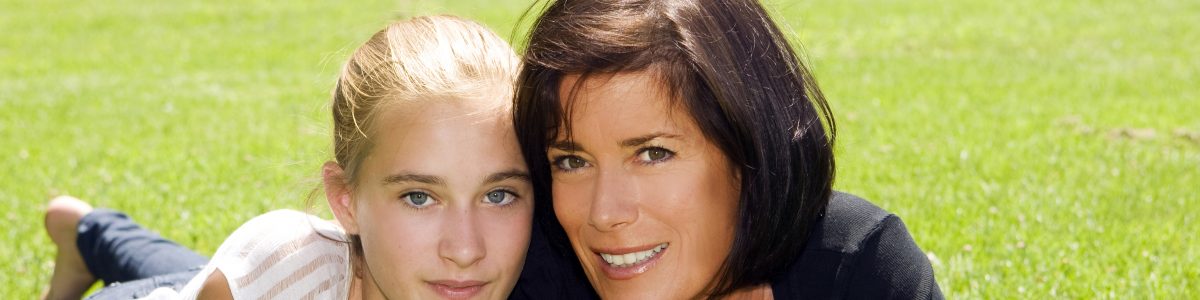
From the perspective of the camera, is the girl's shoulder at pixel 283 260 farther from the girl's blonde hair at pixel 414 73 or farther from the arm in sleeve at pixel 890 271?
the arm in sleeve at pixel 890 271

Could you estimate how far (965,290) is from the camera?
456 centimetres

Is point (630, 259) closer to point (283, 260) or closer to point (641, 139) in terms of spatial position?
point (641, 139)

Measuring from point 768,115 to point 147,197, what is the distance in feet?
14.8

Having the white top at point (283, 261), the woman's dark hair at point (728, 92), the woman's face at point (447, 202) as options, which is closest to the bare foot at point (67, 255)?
the white top at point (283, 261)

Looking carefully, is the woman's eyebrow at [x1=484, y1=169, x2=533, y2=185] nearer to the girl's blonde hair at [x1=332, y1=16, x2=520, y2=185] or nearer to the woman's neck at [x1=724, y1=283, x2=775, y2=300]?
the girl's blonde hair at [x1=332, y1=16, x2=520, y2=185]

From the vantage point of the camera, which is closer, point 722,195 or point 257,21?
point 722,195

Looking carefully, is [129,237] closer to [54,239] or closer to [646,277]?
[54,239]

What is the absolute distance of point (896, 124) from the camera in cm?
848

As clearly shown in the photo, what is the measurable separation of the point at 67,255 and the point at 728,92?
10.5ft

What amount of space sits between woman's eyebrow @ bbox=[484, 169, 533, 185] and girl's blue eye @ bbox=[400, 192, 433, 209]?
0.16 metres

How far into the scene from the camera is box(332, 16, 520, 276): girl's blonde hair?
326 cm

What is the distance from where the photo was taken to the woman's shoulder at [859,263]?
10.2 feet

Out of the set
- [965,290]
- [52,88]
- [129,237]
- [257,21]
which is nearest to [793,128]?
[965,290]

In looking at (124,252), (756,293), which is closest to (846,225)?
(756,293)
